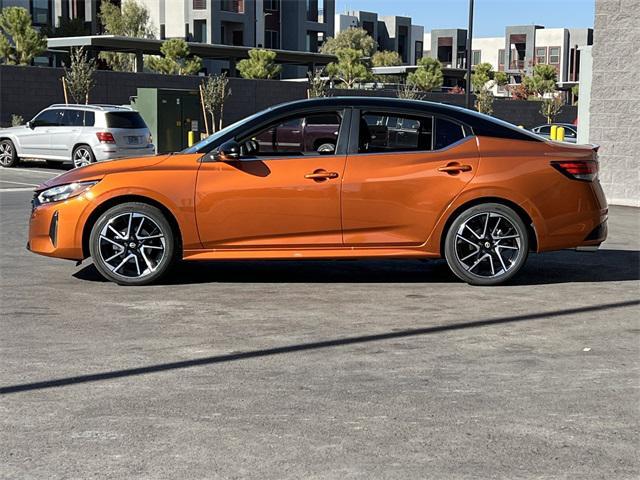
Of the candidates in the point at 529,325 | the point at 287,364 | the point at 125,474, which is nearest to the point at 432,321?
the point at 529,325

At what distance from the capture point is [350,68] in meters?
65.3

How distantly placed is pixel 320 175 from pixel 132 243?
1.78 meters

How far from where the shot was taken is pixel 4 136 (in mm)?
27203

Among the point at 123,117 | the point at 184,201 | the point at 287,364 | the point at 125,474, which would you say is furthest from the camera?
the point at 123,117

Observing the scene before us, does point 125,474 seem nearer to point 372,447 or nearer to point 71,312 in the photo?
point 372,447

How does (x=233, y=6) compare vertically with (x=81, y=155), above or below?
above

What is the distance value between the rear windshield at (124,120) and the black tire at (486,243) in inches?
698

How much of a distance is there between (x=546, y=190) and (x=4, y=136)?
20956mm

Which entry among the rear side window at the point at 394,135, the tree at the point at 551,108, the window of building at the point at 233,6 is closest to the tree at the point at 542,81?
the tree at the point at 551,108

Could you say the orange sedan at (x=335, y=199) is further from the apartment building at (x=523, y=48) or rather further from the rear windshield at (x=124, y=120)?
the apartment building at (x=523, y=48)

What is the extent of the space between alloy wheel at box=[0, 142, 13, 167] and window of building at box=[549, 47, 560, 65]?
332 feet

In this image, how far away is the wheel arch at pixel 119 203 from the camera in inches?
358

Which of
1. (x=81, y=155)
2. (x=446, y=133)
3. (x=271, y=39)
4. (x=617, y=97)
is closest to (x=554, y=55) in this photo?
(x=271, y=39)

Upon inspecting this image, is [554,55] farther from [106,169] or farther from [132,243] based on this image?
[132,243]
